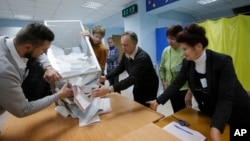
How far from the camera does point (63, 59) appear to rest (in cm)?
124

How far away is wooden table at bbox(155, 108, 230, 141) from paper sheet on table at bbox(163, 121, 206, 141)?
0.04 m

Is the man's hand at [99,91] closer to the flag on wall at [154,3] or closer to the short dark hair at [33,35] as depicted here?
the short dark hair at [33,35]

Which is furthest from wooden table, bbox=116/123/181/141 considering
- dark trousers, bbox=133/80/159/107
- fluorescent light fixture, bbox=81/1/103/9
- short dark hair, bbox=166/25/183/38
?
fluorescent light fixture, bbox=81/1/103/9

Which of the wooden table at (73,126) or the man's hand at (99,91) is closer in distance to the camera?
the wooden table at (73,126)

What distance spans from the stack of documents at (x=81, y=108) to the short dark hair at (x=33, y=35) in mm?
346

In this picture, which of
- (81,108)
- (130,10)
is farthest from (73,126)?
(130,10)

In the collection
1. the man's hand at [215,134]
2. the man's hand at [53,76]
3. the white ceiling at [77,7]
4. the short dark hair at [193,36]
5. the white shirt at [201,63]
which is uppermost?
the white ceiling at [77,7]

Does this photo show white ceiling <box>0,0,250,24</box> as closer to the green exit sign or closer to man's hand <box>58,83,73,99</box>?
the green exit sign

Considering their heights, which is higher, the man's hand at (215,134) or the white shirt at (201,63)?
the white shirt at (201,63)

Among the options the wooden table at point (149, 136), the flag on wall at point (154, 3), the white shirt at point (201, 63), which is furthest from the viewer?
the flag on wall at point (154, 3)

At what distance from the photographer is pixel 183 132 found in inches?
35.3

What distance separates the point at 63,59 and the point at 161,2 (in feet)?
10.6

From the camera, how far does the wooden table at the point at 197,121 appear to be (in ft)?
2.89

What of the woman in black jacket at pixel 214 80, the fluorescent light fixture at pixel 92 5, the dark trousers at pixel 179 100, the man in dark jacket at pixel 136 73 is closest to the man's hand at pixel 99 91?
the man in dark jacket at pixel 136 73
